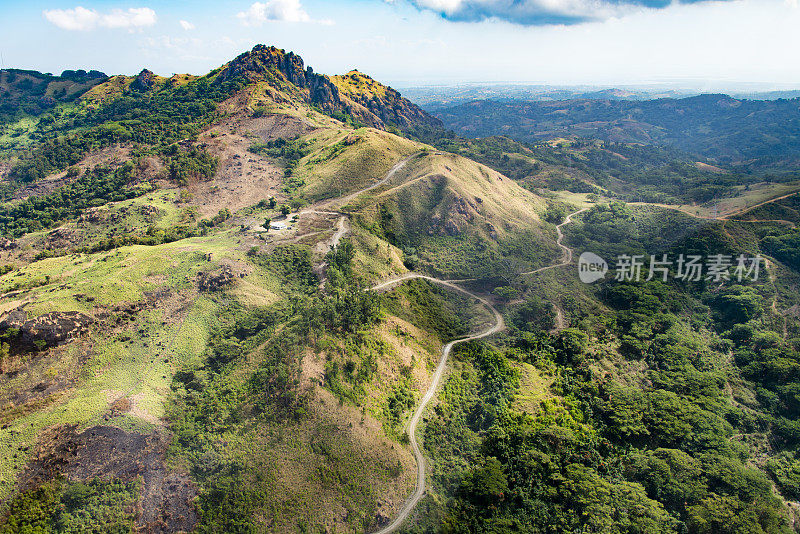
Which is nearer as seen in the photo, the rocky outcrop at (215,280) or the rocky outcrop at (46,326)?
the rocky outcrop at (46,326)

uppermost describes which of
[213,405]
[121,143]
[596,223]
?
[121,143]

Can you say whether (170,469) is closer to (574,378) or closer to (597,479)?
(597,479)

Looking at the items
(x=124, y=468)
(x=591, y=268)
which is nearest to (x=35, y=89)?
(x=124, y=468)

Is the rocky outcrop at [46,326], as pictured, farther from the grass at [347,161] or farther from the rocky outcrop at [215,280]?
the grass at [347,161]

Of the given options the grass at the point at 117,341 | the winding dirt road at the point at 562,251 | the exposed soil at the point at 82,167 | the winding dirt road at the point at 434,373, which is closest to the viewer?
the grass at the point at 117,341

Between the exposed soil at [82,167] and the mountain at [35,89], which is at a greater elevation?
the mountain at [35,89]

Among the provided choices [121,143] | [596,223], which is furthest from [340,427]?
[121,143]

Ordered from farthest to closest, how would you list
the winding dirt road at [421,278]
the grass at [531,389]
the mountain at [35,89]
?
the mountain at [35,89], the grass at [531,389], the winding dirt road at [421,278]

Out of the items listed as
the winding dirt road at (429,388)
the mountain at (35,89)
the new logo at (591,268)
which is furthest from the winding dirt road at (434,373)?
the mountain at (35,89)

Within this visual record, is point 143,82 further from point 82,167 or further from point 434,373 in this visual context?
point 434,373
